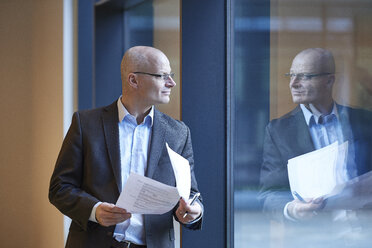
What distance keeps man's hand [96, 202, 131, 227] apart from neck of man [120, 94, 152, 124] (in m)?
0.48

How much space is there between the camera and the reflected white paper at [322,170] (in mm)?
2822

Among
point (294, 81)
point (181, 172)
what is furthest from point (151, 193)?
point (294, 81)

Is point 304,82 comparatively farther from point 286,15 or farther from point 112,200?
point 112,200

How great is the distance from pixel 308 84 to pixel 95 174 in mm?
1201

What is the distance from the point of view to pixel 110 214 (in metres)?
2.53

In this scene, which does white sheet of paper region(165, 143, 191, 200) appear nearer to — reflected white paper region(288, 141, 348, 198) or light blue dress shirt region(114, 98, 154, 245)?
light blue dress shirt region(114, 98, 154, 245)

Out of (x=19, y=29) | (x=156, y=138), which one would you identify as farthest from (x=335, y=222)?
(x=19, y=29)

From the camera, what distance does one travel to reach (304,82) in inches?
121

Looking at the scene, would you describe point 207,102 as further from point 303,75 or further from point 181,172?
point 181,172

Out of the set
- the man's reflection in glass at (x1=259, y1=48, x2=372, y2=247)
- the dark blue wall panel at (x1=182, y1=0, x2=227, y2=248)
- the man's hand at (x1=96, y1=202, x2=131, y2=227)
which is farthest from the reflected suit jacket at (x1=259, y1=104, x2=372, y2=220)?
the man's hand at (x1=96, y1=202, x2=131, y2=227)

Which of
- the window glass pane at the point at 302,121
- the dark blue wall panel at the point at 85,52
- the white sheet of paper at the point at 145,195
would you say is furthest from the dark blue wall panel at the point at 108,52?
the white sheet of paper at the point at 145,195

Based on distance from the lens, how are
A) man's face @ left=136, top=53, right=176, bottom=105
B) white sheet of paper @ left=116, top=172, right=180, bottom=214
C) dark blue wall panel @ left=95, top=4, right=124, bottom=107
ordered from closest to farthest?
white sheet of paper @ left=116, top=172, right=180, bottom=214
man's face @ left=136, top=53, right=176, bottom=105
dark blue wall panel @ left=95, top=4, right=124, bottom=107

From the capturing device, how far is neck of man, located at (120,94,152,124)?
9.24 ft

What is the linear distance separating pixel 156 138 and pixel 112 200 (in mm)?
356
